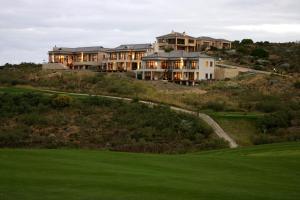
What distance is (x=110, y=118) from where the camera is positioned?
1907 inches

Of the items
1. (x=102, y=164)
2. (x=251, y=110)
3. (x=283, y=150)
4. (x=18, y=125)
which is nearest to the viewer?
(x=102, y=164)

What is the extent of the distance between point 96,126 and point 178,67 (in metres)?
40.2

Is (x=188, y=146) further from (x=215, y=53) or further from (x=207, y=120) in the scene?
(x=215, y=53)

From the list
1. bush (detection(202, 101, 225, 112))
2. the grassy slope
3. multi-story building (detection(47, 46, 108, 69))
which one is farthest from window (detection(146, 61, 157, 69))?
the grassy slope

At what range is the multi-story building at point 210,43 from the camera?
385 feet

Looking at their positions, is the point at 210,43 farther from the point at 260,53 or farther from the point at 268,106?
the point at 268,106

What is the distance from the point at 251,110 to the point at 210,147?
1877 centimetres

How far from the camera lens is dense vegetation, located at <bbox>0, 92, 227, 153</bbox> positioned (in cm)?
3925

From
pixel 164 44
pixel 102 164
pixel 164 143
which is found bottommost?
pixel 164 143

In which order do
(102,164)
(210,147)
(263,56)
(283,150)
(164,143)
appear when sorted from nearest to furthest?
(102,164), (283,150), (210,147), (164,143), (263,56)

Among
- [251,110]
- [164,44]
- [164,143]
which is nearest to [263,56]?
[164,44]

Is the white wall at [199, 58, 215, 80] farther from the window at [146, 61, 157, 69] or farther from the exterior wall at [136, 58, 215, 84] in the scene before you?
the window at [146, 61, 157, 69]

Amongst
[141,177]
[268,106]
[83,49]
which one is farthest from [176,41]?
[141,177]

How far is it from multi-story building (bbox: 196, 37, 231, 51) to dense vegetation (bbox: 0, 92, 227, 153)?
66936mm
